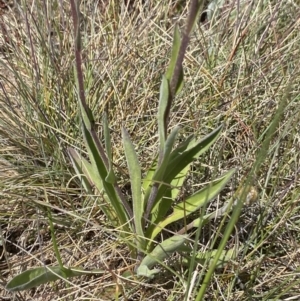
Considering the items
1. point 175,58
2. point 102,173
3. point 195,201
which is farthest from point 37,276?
point 175,58

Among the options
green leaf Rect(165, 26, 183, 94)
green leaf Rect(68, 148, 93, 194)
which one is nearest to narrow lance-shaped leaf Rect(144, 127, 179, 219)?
green leaf Rect(165, 26, 183, 94)

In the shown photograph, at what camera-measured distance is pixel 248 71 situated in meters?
1.65

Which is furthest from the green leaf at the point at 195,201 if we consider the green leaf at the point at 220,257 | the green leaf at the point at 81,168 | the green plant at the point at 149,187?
the green leaf at the point at 81,168

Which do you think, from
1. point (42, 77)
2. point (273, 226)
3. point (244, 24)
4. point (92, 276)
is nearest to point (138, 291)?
point (92, 276)

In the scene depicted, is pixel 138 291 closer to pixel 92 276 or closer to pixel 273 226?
pixel 92 276

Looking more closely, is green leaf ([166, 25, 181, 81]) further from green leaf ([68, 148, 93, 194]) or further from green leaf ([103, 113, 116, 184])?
green leaf ([68, 148, 93, 194])

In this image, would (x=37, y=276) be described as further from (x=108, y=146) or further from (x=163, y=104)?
(x=163, y=104)

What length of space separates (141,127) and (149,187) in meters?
0.43

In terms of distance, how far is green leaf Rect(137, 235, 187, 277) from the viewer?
42.0 inches

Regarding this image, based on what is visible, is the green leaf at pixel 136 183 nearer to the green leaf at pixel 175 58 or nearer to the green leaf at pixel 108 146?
the green leaf at pixel 108 146

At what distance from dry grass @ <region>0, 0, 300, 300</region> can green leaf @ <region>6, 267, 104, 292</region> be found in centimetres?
5

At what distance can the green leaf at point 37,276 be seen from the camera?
1.05 meters

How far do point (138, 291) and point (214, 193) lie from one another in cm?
36

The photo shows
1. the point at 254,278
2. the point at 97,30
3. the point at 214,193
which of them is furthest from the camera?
the point at 97,30
